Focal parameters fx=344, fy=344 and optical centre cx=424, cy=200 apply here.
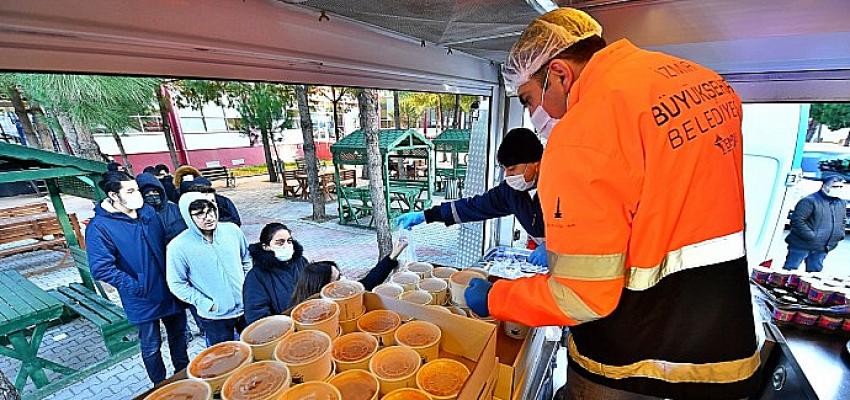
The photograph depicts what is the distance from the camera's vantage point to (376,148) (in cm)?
558

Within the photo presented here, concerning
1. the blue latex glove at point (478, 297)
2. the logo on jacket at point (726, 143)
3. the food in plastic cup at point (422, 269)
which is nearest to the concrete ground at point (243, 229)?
the food in plastic cup at point (422, 269)

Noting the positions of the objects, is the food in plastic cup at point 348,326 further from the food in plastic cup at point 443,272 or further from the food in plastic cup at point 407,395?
the food in plastic cup at point 443,272

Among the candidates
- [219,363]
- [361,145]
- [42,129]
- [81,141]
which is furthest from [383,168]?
[219,363]

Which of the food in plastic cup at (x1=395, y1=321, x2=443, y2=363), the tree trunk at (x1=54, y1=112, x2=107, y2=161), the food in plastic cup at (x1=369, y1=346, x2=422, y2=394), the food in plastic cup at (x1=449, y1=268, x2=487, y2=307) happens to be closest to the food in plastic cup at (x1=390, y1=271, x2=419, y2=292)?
the food in plastic cup at (x1=449, y1=268, x2=487, y2=307)

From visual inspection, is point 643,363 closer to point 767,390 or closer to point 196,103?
point 767,390

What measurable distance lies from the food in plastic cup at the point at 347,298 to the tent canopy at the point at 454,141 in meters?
8.02

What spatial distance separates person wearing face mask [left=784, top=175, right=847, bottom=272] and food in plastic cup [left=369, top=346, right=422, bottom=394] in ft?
16.9

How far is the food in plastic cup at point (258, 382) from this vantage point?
81 cm

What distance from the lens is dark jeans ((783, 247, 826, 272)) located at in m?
3.95

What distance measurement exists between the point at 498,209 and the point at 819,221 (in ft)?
13.5

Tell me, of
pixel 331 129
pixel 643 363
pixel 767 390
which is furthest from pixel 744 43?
pixel 331 129

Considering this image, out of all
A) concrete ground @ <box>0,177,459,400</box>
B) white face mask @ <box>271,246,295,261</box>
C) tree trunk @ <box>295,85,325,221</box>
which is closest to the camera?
white face mask @ <box>271,246,295,261</box>

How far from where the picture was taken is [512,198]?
230 centimetres

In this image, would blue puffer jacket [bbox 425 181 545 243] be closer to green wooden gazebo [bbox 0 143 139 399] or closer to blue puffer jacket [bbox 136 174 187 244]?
blue puffer jacket [bbox 136 174 187 244]
